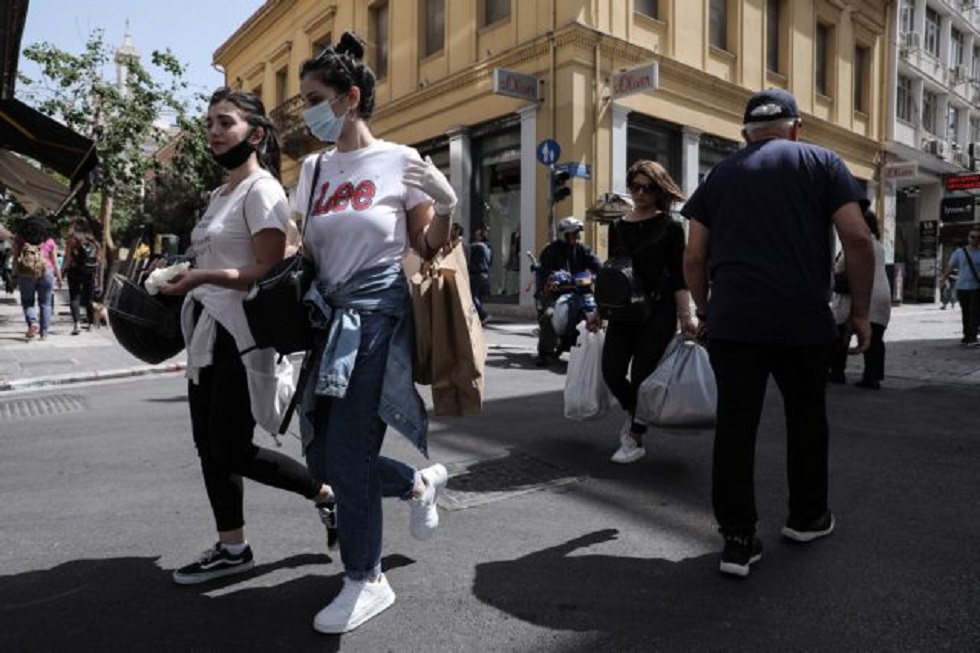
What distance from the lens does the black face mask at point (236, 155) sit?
2.90 m

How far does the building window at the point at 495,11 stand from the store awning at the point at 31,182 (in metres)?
10.0

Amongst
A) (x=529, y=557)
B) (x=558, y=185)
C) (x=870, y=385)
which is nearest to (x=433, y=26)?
(x=558, y=185)

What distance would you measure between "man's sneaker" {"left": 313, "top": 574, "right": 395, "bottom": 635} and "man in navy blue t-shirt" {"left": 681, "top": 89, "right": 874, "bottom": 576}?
4.35 feet

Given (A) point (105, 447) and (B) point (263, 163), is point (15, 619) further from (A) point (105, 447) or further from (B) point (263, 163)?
(A) point (105, 447)

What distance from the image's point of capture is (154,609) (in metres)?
2.76

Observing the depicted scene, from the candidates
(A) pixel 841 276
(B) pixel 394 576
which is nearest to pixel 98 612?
(B) pixel 394 576

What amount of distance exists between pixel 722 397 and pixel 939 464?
8.24 feet

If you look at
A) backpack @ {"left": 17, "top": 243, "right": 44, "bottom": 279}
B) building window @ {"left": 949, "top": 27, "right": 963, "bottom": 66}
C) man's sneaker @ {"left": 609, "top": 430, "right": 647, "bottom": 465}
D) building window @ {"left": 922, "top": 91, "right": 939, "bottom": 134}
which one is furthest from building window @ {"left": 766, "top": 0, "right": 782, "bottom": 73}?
man's sneaker @ {"left": 609, "top": 430, "right": 647, "bottom": 465}

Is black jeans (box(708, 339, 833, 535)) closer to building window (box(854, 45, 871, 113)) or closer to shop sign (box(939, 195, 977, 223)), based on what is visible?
shop sign (box(939, 195, 977, 223))

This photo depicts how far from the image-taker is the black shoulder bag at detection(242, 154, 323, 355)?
8.13 ft

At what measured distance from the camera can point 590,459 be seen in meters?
4.88

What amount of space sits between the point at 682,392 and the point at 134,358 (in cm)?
857

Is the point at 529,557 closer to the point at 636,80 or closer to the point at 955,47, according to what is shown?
the point at 636,80

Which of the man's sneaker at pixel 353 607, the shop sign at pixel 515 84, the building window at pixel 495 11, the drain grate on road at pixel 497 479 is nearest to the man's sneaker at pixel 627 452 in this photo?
the drain grate on road at pixel 497 479
